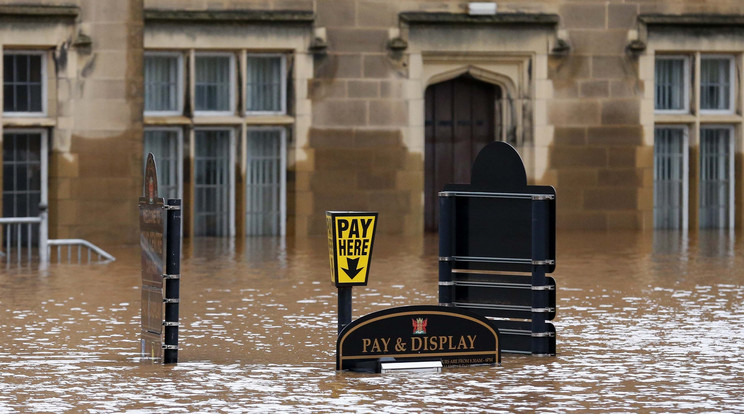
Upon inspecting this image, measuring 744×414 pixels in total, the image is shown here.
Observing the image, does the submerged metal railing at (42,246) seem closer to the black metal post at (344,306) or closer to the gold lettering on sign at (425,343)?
the black metal post at (344,306)

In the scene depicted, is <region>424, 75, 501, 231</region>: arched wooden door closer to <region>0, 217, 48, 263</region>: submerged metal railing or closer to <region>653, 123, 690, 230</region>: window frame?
<region>653, 123, 690, 230</region>: window frame

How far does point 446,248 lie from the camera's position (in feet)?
40.0

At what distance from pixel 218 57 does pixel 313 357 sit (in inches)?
604

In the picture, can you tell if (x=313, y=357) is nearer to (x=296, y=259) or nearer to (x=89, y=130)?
(x=296, y=259)

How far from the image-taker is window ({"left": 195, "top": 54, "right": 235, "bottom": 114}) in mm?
26453

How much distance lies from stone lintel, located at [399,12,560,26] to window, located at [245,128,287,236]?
273 centimetres

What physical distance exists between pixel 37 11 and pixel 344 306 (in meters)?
14.0

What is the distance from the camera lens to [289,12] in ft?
85.8

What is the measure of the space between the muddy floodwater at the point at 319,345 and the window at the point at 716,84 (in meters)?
7.89

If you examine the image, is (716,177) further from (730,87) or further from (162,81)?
(162,81)

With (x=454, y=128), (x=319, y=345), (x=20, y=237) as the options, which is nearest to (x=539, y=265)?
(x=319, y=345)

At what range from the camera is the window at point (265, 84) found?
87.5 ft

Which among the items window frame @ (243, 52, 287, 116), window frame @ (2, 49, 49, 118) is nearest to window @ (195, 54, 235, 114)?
window frame @ (243, 52, 287, 116)

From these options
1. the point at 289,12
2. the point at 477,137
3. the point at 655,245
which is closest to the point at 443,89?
the point at 477,137
